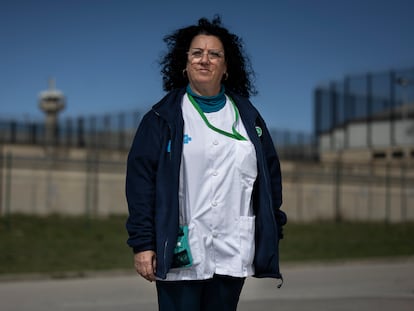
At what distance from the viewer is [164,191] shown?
10.1ft

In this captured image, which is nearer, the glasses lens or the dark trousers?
the dark trousers

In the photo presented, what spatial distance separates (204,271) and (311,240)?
711 inches

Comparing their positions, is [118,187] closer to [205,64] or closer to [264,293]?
[264,293]

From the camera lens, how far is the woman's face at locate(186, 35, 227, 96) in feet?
11.0

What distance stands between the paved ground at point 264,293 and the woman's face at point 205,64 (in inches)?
199

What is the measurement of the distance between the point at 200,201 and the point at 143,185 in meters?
0.24

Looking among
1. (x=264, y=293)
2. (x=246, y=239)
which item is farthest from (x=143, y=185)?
(x=264, y=293)

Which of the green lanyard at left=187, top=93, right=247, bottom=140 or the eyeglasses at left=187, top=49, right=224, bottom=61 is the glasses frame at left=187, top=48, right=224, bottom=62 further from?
the green lanyard at left=187, top=93, right=247, bottom=140

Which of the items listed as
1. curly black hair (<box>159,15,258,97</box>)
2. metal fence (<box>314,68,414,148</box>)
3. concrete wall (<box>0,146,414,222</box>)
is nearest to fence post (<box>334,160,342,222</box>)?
concrete wall (<box>0,146,414,222</box>)

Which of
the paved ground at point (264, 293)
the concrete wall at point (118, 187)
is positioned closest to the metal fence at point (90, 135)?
the concrete wall at point (118, 187)

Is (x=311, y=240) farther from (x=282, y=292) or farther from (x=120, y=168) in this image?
(x=282, y=292)

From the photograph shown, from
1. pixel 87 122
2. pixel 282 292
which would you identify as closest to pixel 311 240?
pixel 282 292

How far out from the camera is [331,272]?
1334 cm

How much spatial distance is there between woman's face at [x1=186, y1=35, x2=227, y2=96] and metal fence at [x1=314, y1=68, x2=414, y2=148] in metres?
35.5
